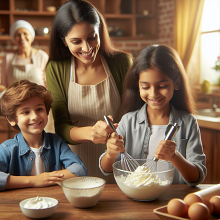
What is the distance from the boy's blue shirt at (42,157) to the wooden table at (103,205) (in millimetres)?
221

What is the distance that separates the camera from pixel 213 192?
1068mm

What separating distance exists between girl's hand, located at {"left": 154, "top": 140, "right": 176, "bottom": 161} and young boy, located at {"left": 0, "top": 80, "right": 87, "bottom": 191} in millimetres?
436

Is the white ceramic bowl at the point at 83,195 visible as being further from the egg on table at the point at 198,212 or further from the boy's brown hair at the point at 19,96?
the boy's brown hair at the point at 19,96

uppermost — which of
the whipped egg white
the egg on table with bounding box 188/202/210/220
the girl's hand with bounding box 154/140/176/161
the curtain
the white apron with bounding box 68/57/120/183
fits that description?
the curtain

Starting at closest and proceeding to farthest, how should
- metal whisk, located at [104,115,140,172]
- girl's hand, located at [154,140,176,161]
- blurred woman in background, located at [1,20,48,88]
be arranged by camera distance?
girl's hand, located at [154,140,176,161] < metal whisk, located at [104,115,140,172] < blurred woman in background, located at [1,20,48,88]

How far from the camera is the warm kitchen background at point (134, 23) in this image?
4383mm

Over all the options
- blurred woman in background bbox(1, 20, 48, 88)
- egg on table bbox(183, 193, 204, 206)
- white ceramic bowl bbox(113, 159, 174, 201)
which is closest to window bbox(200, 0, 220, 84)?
blurred woman in background bbox(1, 20, 48, 88)

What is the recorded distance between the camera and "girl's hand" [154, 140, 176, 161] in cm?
120

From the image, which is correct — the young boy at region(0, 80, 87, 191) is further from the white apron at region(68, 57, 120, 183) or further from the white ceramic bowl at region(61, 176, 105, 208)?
the white ceramic bowl at region(61, 176, 105, 208)

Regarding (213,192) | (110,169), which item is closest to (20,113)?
(110,169)

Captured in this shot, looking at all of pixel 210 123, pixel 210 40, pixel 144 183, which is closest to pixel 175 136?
pixel 144 183

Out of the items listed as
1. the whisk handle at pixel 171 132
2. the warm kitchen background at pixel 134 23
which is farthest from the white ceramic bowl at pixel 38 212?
the warm kitchen background at pixel 134 23

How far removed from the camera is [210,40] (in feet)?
13.9

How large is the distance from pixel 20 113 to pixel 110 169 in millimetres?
505
